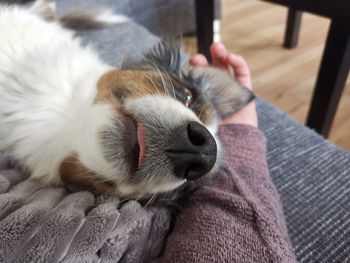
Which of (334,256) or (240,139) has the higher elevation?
(240,139)

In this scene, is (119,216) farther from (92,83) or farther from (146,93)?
(92,83)

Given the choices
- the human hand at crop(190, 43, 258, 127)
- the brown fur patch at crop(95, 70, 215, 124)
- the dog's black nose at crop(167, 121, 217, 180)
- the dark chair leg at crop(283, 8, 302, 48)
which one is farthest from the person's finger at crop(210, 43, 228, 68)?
the dark chair leg at crop(283, 8, 302, 48)

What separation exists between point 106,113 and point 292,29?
2.27 metres

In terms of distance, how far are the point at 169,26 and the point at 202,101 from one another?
185cm

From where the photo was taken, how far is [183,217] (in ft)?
2.77

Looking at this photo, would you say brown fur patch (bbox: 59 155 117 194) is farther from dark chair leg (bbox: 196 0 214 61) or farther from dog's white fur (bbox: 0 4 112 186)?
dark chair leg (bbox: 196 0 214 61)

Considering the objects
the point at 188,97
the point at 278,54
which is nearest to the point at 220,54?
the point at 188,97

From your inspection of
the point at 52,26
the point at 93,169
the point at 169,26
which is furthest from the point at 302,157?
the point at 169,26

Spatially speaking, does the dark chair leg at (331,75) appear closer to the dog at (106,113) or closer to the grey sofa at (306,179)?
the grey sofa at (306,179)

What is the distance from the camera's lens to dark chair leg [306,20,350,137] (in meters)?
1.33

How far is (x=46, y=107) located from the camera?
99cm

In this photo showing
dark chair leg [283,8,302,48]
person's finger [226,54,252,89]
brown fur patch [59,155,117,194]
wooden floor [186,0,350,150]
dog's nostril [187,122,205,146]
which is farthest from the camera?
dark chair leg [283,8,302,48]

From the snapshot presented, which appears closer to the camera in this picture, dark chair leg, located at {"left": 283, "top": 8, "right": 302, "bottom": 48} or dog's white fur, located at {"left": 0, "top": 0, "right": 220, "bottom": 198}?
dog's white fur, located at {"left": 0, "top": 0, "right": 220, "bottom": 198}

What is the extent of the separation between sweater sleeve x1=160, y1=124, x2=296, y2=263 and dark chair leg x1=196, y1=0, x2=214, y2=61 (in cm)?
120
